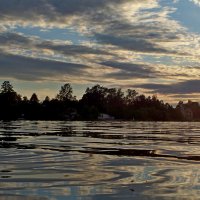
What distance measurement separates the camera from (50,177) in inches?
410

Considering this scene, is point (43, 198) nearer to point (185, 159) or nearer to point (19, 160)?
point (19, 160)

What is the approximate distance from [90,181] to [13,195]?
90.7 inches

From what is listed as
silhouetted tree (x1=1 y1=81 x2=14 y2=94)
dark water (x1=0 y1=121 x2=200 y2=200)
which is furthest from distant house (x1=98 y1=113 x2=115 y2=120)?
dark water (x1=0 y1=121 x2=200 y2=200)

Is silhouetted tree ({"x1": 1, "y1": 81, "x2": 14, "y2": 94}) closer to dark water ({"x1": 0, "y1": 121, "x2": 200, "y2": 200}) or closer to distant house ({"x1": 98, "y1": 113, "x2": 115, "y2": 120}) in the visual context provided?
distant house ({"x1": 98, "y1": 113, "x2": 115, "y2": 120})

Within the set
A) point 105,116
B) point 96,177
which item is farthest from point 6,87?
point 96,177

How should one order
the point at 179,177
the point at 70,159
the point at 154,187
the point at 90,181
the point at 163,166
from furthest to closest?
1. the point at 70,159
2. the point at 163,166
3. the point at 179,177
4. the point at 90,181
5. the point at 154,187

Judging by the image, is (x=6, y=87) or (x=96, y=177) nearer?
(x=96, y=177)

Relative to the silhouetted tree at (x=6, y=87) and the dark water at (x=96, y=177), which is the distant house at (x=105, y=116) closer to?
the silhouetted tree at (x=6, y=87)

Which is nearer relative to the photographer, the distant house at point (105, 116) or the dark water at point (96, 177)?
the dark water at point (96, 177)

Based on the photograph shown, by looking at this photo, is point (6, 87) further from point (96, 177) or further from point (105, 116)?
point (96, 177)

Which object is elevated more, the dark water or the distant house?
the distant house

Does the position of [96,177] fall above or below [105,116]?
below

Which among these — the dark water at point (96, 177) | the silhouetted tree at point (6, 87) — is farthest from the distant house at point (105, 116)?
the dark water at point (96, 177)

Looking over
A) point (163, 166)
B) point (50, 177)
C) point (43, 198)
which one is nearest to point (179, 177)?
point (163, 166)
